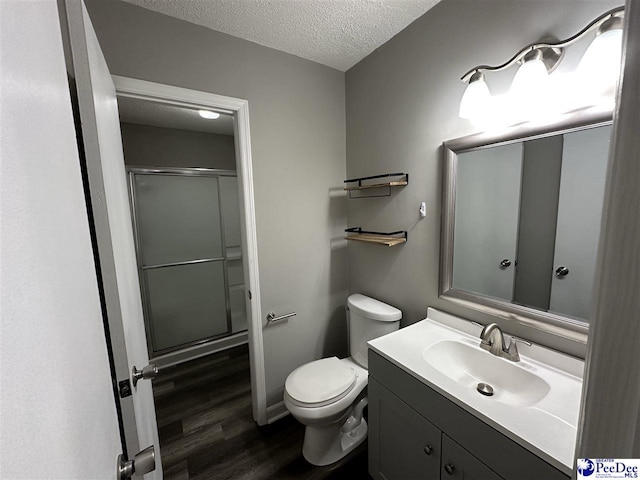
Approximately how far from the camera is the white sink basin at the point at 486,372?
1.02 m

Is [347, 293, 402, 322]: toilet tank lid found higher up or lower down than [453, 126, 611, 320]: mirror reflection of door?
lower down

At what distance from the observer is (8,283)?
10.7 inches

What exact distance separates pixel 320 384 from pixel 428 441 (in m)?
0.64

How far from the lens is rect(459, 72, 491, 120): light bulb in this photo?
113cm

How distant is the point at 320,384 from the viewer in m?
1.49

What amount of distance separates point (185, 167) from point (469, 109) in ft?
8.46

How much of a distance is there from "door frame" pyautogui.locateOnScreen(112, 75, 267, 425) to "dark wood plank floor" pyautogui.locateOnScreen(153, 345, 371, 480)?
16 cm

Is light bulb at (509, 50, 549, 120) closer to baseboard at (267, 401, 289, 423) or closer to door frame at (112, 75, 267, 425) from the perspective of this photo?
door frame at (112, 75, 267, 425)

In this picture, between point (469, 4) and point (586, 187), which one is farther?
point (469, 4)

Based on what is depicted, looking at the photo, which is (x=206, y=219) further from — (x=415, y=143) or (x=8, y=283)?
(x=8, y=283)

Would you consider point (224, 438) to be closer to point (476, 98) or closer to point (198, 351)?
point (198, 351)

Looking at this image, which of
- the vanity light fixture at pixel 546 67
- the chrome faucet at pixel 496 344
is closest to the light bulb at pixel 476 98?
the vanity light fixture at pixel 546 67

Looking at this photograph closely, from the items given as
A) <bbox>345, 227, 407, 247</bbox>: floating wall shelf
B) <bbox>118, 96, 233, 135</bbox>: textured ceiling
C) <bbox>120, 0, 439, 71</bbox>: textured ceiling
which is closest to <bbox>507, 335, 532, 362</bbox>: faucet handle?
<bbox>345, 227, 407, 247</bbox>: floating wall shelf

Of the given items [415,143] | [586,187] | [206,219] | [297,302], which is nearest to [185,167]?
[206,219]
